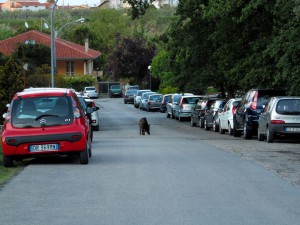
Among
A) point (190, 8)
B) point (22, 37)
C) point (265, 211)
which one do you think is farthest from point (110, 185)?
point (22, 37)

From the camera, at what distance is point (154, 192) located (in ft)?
41.9

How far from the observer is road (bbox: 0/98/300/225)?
1038cm

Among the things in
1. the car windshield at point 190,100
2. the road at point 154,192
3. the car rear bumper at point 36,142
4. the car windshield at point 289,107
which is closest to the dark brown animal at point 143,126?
the car windshield at point 289,107

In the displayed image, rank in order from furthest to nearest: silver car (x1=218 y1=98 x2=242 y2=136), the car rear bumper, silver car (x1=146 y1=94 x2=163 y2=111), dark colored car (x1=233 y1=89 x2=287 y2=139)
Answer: silver car (x1=146 y1=94 x2=163 y2=111) → silver car (x1=218 y1=98 x2=242 y2=136) → dark colored car (x1=233 y1=89 x2=287 y2=139) → the car rear bumper

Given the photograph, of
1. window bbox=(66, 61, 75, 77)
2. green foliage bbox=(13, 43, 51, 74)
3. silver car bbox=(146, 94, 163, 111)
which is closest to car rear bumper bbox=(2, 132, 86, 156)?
silver car bbox=(146, 94, 163, 111)

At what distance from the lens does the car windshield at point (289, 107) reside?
2678 cm

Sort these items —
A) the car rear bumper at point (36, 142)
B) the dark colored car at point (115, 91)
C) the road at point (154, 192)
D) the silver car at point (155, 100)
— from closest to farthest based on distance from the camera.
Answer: the road at point (154, 192) → the car rear bumper at point (36, 142) → the silver car at point (155, 100) → the dark colored car at point (115, 91)

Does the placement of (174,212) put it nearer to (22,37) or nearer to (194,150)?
(194,150)

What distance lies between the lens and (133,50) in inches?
4232

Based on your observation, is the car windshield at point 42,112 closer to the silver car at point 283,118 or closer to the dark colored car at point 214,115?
the silver car at point 283,118

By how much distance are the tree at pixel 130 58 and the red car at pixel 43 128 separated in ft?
293

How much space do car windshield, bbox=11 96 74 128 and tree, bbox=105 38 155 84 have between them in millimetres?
89189

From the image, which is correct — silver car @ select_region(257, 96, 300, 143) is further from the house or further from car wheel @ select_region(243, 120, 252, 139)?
the house

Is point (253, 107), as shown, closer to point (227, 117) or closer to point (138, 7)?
point (227, 117)
